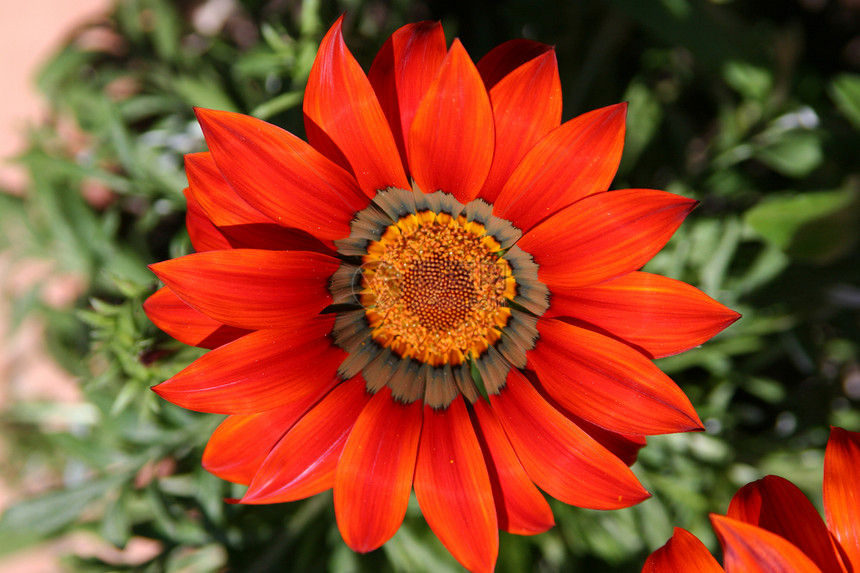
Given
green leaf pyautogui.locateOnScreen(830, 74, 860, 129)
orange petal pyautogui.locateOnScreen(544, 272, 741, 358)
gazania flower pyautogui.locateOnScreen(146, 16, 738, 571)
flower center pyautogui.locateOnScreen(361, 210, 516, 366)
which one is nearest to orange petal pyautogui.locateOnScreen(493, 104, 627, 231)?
gazania flower pyautogui.locateOnScreen(146, 16, 738, 571)

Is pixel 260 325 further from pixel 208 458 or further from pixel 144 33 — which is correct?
pixel 144 33

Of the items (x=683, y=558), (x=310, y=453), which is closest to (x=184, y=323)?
(x=310, y=453)

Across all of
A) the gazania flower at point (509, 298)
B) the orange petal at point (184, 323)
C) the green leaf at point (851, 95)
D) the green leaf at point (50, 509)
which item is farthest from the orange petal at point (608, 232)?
the green leaf at point (50, 509)

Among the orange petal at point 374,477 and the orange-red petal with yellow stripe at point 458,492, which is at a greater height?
the orange petal at point 374,477

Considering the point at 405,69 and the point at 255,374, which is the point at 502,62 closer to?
the point at 405,69

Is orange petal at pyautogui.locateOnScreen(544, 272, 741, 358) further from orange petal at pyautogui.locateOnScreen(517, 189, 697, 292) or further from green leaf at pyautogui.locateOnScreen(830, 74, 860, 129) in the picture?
green leaf at pyautogui.locateOnScreen(830, 74, 860, 129)

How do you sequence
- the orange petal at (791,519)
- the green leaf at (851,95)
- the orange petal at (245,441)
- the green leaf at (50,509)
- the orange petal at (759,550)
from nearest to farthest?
the orange petal at (759,550)
the orange petal at (791,519)
the orange petal at (245,441)
the green leaf at (851,95)
the green leaf at (50,509)

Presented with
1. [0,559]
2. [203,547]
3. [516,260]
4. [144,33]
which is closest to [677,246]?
[516,260]

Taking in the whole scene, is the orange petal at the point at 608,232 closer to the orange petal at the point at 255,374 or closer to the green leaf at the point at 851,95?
the orange petal at the point at 255,374
